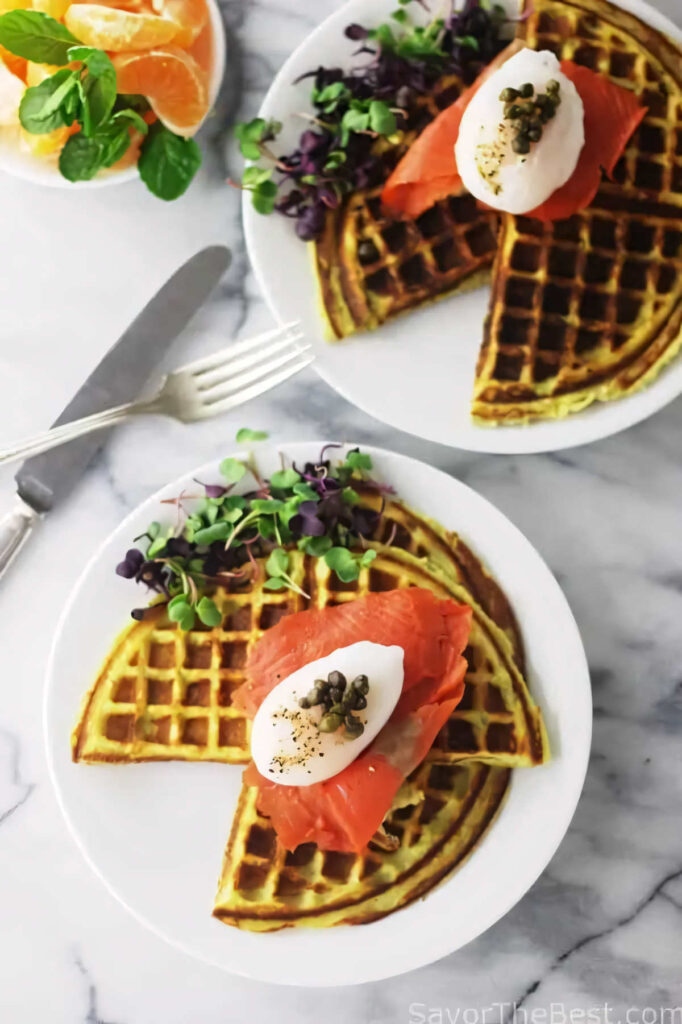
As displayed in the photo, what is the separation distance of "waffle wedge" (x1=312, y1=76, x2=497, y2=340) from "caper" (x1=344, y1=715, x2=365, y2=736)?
1032 millimetres

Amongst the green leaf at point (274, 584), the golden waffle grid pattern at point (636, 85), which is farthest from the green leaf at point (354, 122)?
the green leaf at point (274, 584)

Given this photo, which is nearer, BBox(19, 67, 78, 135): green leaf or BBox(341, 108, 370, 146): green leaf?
BBox(19, 67, 78, 135): green leaf

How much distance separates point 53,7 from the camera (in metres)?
2.22

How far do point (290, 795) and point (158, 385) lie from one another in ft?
4.01

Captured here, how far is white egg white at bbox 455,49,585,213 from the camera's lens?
2.17 meters

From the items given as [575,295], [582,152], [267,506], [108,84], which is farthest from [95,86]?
[575,295]

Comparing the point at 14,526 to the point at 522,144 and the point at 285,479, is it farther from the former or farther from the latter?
the point at 522,144

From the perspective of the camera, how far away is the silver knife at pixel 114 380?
2486 mm

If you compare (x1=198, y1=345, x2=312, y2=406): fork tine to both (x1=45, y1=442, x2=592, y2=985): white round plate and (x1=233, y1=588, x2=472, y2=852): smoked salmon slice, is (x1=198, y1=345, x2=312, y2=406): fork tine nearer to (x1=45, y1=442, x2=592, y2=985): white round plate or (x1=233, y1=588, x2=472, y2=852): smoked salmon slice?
(x1=45, y1=442, x2=592, y2=985): white round plate

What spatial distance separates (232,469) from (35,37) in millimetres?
1159

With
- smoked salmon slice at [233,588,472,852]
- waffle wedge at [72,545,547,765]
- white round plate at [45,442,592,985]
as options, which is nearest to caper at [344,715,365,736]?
smoked salmon slice at [233,588,472,852]

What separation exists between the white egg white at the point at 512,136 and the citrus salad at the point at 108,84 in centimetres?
74

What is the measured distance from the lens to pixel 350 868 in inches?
90.4

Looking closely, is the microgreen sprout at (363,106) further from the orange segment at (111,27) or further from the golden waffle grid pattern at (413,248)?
the orange segment at (111,27)
